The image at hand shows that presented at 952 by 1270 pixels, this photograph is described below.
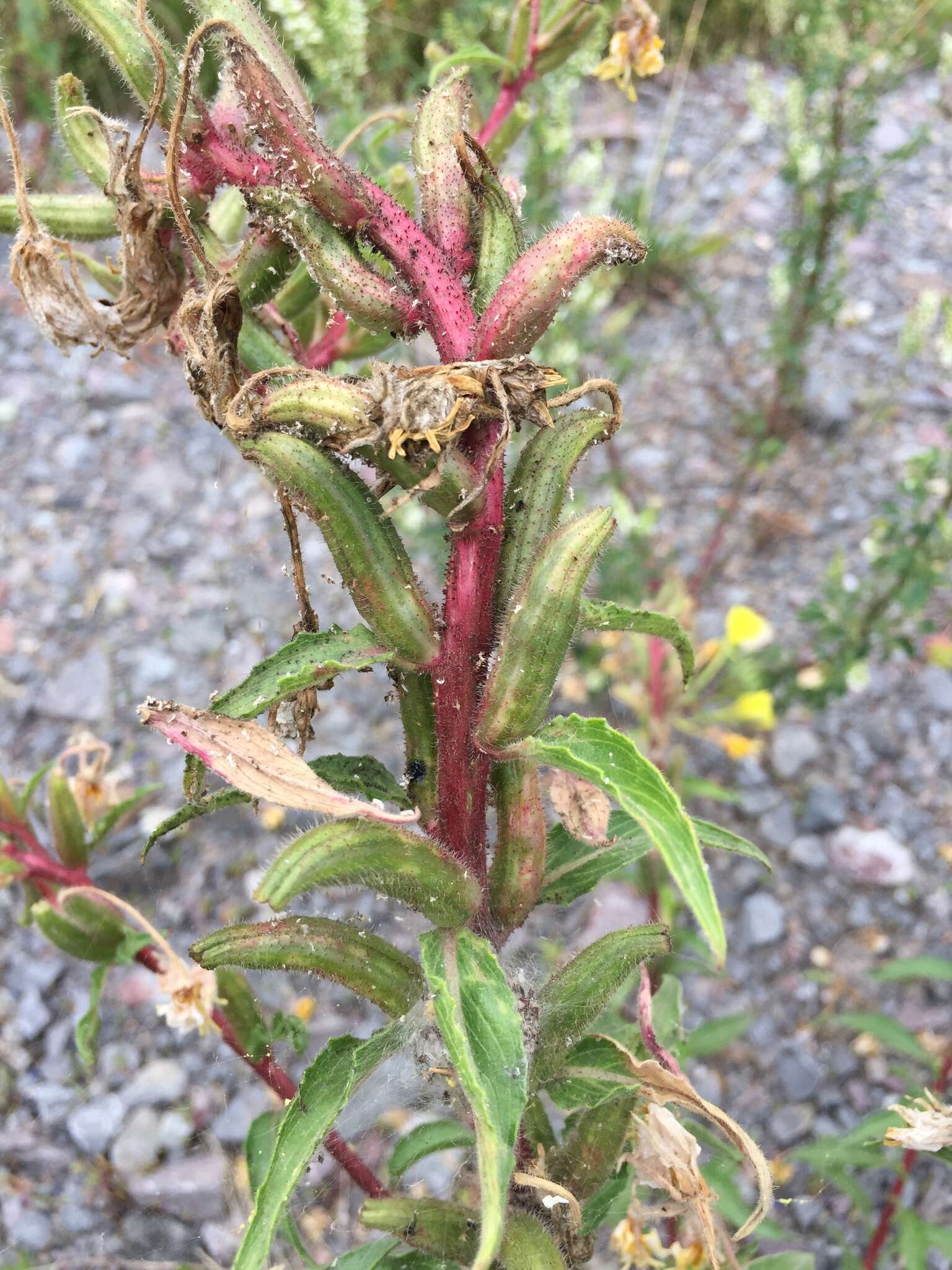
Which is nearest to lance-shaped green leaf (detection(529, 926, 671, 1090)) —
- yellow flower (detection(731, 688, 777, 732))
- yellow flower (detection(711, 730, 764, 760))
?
yellow flower (detection(731, 688, 777, 732))

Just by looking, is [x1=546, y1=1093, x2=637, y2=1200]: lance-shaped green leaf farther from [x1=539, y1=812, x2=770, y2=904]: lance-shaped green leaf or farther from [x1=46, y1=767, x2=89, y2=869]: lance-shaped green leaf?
[x1=46, y1=767, x2=89, y2=869]: lance-shaped green leaf

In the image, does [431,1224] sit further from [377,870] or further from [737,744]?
[737,744]

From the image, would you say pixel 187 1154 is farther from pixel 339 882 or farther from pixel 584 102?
pixel 584 102

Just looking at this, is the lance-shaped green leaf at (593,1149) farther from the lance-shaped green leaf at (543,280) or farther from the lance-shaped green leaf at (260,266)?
Answer: the lance-shaped green leaf at (260,266)

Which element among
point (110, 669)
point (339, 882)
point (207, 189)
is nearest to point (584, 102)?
point (110, 669)

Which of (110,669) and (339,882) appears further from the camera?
(110,669)

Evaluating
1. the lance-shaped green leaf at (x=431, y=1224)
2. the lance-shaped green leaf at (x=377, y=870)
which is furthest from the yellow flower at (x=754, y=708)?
the lance-shaped green leaf at (x=377, y=870)

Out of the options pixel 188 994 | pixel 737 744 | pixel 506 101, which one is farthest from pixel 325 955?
pixel 737 744
